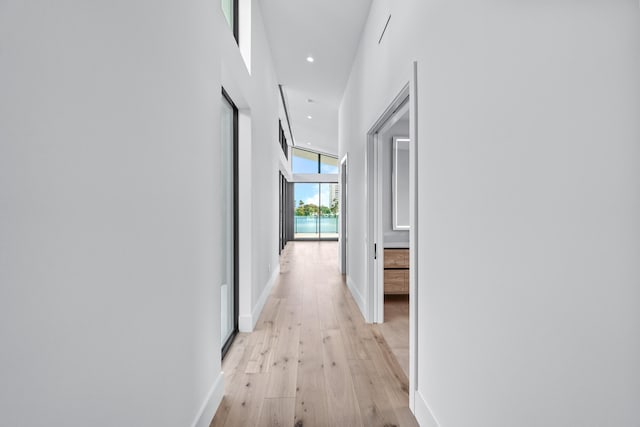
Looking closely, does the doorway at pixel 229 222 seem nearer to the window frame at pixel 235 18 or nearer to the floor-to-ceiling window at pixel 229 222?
the floor-to-ceiling window at pixel 229 222

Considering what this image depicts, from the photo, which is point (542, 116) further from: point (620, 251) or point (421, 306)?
point (421, 306)

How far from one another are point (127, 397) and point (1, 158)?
773 millimetres

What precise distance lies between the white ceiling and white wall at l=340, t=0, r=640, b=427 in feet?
6.51

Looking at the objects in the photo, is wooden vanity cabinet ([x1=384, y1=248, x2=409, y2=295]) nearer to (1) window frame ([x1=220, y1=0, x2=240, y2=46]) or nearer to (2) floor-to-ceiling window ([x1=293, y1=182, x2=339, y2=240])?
(1) window frame ([x1=220, y1=0, x2=240, y2=46])

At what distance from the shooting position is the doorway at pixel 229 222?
8.98 feet

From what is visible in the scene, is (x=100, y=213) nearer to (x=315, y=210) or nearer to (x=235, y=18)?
(x=235, y=18)

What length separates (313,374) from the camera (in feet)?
7.58

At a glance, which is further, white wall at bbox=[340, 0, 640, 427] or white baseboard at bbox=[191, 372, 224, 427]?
white baseboard at bbox=[191, 372, 224, 427]

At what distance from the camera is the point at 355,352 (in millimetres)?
2682

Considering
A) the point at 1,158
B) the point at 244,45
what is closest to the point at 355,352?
the point at 1,158

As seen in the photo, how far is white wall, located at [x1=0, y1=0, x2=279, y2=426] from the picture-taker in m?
0.63

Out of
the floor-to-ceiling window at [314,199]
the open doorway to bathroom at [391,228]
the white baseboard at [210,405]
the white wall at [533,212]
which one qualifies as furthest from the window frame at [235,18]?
the floor-to-ceiling window at [314,199]

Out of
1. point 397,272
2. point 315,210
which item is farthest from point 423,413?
point 315,210

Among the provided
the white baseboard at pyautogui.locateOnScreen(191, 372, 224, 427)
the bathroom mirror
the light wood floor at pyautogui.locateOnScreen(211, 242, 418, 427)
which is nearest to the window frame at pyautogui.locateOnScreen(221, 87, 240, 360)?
the light wood floor at pyautogui.locateOnScreen(211, 242, 418, 427)
